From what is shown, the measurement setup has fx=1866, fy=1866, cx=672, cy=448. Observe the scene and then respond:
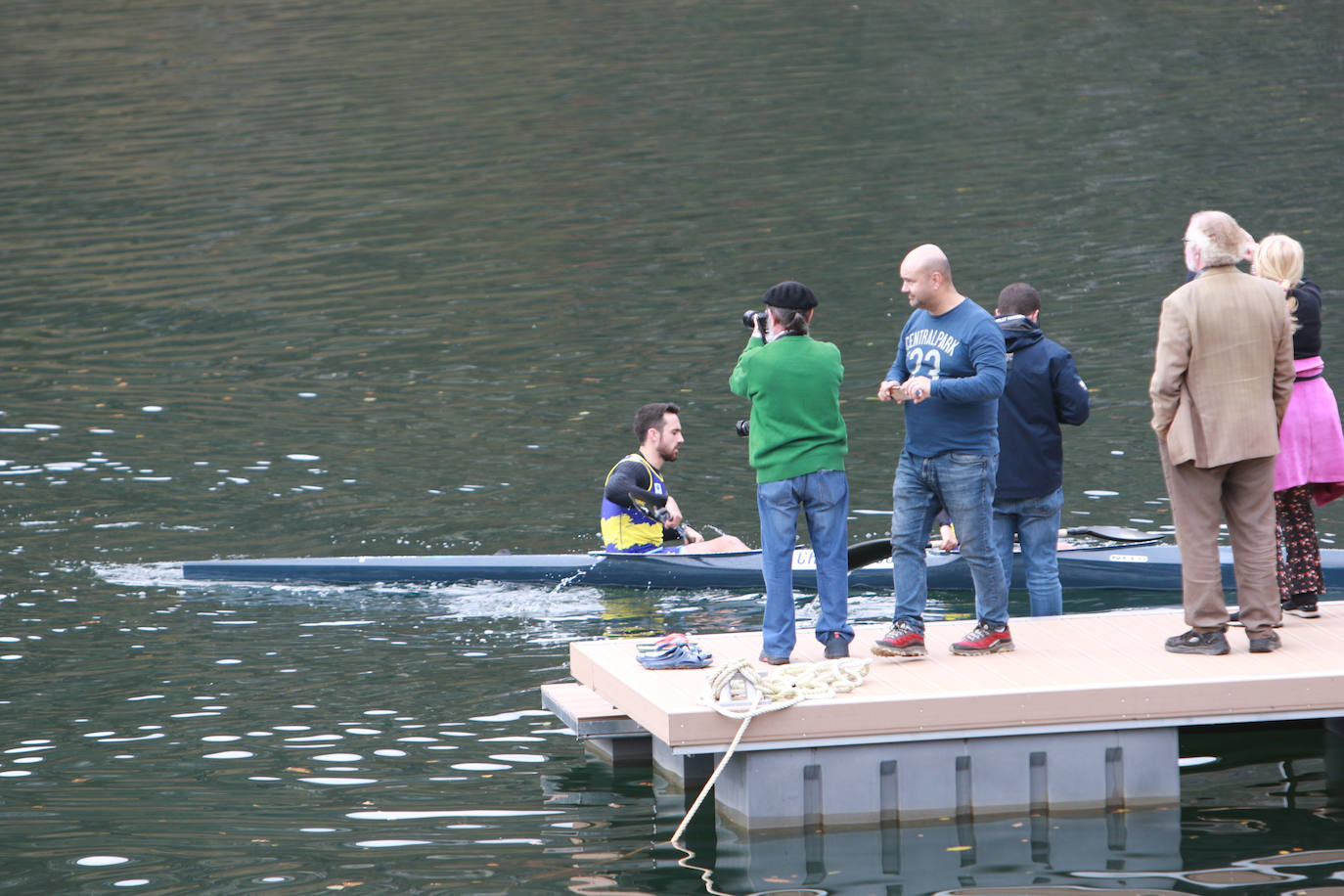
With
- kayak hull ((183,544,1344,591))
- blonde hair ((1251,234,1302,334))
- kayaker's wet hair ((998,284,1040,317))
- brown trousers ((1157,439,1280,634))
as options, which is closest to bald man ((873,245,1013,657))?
brown trousers ((1157,439,1280,634))

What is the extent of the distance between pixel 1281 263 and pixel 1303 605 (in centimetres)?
168

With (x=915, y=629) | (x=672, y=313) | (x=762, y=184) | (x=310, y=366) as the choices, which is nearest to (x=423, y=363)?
(x=310, y=366)

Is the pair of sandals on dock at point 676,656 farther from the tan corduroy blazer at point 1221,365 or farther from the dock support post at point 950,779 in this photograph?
the tan corduroy blazer at point 1221,365

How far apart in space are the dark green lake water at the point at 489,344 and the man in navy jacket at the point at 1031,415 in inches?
54.7

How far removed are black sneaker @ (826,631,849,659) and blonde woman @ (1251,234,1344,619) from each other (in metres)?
2.10

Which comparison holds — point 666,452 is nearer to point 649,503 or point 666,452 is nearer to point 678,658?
point 649,503

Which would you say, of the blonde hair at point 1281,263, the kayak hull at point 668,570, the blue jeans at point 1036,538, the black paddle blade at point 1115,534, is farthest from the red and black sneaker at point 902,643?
the black paddle blade at point 1115,534

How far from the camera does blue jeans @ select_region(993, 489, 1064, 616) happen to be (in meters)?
9.10

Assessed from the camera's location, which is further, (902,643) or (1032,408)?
(1032,408)

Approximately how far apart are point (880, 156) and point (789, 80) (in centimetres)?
617

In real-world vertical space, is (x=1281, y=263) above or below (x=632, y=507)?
above

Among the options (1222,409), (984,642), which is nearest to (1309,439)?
(1222,409)

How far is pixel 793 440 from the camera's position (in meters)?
7.91

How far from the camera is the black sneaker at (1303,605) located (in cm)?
874
